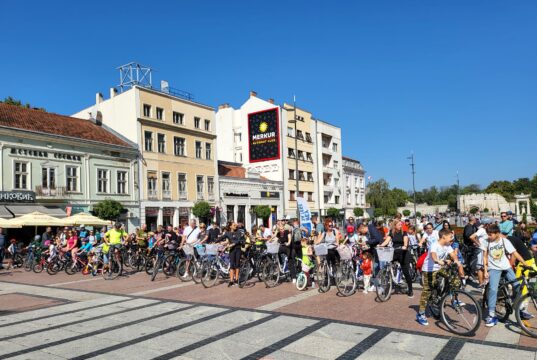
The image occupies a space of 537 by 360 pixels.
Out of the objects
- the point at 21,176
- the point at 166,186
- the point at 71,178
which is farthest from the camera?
the point at 166,186

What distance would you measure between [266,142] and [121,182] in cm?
2304

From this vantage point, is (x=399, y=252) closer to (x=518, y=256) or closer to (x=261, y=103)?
(x=518, y=256)

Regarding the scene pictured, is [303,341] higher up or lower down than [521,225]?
lower down

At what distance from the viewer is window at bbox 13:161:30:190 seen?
88.7ft

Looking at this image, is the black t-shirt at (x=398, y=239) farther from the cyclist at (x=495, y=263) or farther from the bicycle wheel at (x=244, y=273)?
the bicycle wheel at (x=244, y=273)

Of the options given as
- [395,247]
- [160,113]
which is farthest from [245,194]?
[395,247]

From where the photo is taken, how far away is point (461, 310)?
6781 millimetres

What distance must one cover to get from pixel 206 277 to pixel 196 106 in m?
31.3

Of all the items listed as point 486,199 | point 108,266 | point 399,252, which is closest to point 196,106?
point 108,266

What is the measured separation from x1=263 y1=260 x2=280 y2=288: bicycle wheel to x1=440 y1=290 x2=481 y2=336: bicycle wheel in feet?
18.0

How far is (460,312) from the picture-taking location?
6.80 m

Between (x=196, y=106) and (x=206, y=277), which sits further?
(x=196, y=106)

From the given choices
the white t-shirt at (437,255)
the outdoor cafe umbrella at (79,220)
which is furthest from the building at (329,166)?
the white t-shirt at (437,255)

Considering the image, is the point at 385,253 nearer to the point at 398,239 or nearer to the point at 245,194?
the point at 398,239
